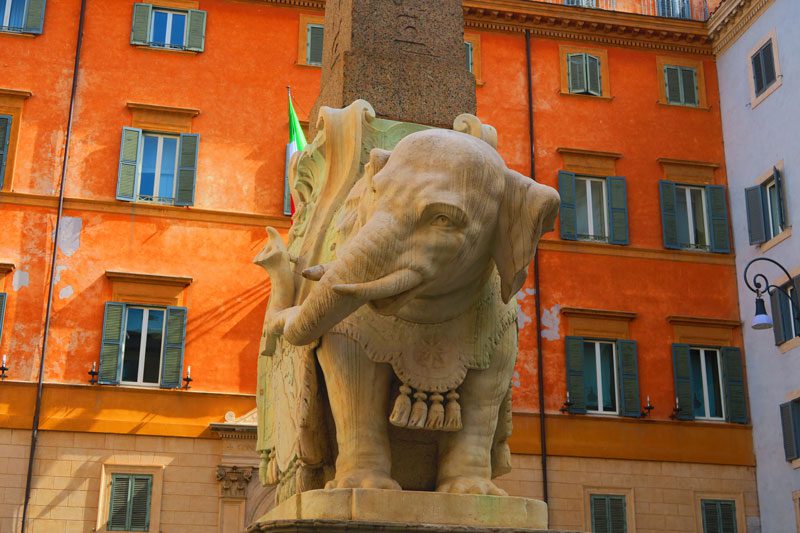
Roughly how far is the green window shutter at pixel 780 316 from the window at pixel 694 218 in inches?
82.9

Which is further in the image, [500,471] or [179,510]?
[179,510]

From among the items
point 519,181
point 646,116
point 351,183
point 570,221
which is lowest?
point 519,181

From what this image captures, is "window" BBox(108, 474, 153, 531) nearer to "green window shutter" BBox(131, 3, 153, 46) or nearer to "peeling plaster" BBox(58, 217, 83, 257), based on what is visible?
"peeling plaster" BBox(58, 217, 83, 257)

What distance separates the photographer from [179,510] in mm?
19125

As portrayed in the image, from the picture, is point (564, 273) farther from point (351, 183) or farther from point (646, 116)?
point (351, 183)

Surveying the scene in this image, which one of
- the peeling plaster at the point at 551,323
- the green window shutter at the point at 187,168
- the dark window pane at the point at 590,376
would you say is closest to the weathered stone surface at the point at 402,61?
the green window shutter at the point at 187,168

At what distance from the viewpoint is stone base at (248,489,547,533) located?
3623mm

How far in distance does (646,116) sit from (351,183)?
2004 centimetres

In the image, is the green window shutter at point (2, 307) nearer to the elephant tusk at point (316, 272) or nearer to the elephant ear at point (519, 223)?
the elephant tusk at point (316, 272)

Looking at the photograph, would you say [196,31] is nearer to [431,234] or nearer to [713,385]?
[713,385]

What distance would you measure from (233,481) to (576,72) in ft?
34.2

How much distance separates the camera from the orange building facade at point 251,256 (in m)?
19.4

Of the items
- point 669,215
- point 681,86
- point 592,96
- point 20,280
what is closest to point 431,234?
point 20,280

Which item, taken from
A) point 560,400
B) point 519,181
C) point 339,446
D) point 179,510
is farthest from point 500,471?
point 560,400
